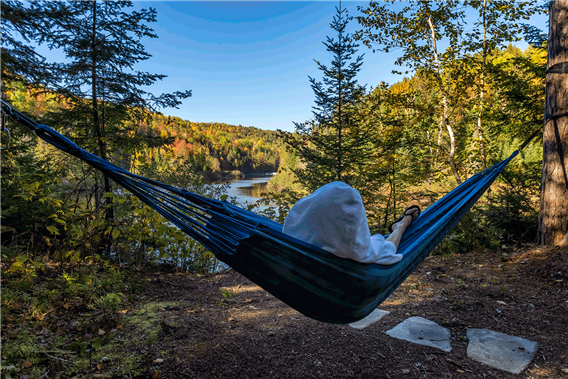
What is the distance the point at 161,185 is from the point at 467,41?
474 cm

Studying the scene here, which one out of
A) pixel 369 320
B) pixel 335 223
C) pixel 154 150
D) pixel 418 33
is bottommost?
pixel 369 320

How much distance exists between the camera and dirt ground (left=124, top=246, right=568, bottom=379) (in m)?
1.34

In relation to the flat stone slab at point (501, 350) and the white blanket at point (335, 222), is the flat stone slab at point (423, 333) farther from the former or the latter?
the white blanket at point (335, 222)

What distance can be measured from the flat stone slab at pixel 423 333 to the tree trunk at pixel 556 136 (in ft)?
5.97

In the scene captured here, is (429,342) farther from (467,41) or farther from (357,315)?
(467,41)

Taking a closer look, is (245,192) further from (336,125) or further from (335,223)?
(335,223)

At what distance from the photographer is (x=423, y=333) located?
5.34ft

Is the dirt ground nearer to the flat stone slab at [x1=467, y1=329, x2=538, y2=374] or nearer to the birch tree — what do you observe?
the flat stone slab at [x1=467, y1=329, x2=538, y2=374]

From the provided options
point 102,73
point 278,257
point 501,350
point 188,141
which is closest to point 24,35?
point 102,73

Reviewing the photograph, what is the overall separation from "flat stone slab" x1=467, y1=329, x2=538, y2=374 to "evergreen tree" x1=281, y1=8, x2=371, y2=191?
2.58 metres

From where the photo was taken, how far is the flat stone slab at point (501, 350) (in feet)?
4.34

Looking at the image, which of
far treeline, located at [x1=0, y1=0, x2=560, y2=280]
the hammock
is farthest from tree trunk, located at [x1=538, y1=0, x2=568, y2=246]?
the hammock

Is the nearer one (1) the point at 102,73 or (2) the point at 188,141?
(1) the point at 102,73

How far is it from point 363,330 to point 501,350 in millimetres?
655
